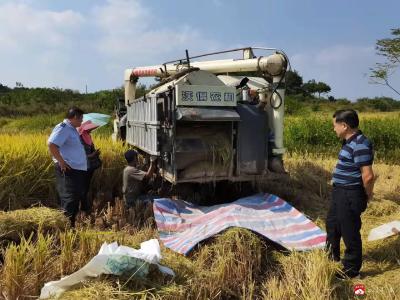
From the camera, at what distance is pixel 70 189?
5.19 meters

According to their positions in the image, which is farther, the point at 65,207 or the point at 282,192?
the point at 282,192

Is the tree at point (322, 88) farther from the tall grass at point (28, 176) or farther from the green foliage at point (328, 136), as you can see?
the tall grass at point (28, 176)

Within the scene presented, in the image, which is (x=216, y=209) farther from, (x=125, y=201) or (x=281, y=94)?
(x=281, y=94)

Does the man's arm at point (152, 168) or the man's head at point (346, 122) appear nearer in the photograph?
the man's head at point (346, 122)

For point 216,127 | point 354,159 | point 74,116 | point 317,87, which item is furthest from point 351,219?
point 317,87

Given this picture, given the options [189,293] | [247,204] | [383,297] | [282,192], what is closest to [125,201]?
[247,204]

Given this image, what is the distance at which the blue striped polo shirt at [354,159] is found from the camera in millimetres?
3926

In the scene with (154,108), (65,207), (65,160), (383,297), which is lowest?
(383,297)

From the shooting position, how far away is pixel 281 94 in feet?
20.4

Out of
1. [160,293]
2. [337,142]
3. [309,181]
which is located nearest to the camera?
[160,293]

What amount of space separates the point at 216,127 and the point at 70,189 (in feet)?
6.92

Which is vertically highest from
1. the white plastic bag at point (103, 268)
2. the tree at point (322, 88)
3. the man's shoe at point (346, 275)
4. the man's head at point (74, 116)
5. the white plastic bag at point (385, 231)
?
the tree at point (322, 88)

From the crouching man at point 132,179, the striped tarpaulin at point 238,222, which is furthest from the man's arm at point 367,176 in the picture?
the crouching man at point 132,179

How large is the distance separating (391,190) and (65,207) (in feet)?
19.0
